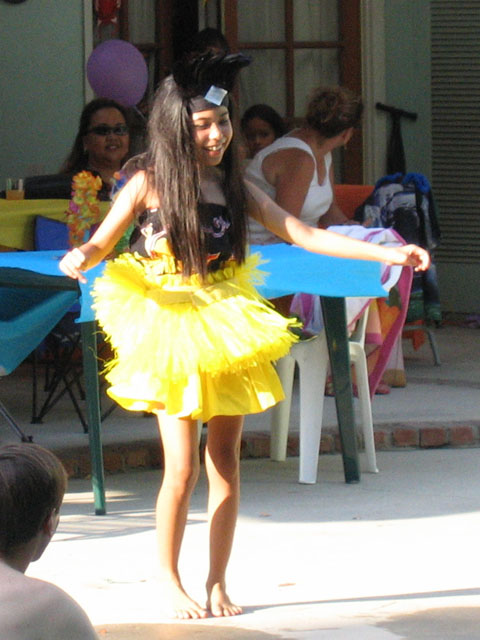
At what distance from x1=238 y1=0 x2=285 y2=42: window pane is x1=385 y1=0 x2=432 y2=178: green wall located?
0.90m

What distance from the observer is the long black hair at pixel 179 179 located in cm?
401

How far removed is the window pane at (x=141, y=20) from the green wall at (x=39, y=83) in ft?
3.00

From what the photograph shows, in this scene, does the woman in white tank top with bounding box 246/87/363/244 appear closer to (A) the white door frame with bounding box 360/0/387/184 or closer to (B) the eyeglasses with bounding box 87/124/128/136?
(B) the eyeglasses with bounding box 87/124/128/136

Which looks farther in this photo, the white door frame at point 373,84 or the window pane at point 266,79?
the white door frame at point 373,84

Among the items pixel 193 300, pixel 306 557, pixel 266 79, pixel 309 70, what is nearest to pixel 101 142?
pixel 266 79

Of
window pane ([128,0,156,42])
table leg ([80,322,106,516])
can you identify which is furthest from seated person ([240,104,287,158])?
table leg ([80,322,106,516])

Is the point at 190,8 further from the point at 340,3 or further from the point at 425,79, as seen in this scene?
the point at 425,79

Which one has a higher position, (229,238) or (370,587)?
(229,238)

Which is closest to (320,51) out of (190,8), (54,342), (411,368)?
(190,8)

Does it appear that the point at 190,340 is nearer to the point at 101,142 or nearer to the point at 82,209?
the point at 82,209

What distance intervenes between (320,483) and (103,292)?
2194mm

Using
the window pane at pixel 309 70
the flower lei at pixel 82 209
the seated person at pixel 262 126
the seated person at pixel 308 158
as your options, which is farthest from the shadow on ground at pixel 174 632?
the window pane at pixel 309 70

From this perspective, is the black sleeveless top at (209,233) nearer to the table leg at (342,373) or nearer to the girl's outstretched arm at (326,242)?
the girl's outstretched arm at (326,242)

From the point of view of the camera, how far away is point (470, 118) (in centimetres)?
1133
